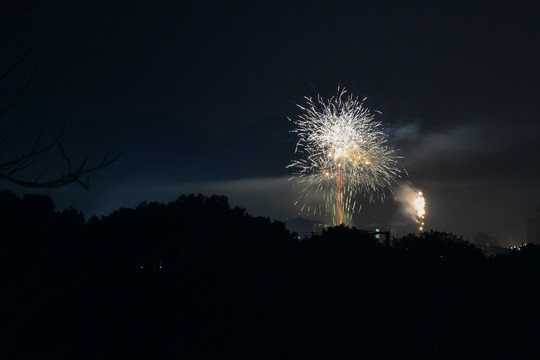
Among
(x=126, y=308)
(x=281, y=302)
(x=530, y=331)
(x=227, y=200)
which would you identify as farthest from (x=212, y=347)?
(x=227, y=200)

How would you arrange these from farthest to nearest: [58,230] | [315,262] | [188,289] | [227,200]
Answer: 1. [227,200]
2. [58,230]
3. [315,262]
4. [188,289]

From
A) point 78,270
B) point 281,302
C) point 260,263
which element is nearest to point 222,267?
point 260,263

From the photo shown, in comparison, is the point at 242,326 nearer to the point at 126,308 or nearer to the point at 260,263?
the point at 260,263

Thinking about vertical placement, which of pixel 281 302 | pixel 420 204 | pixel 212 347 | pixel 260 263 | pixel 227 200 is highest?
pixel 420 204

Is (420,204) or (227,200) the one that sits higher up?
(420,204)

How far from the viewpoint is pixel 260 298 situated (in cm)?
2573

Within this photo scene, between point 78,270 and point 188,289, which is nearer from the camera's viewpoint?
point 188,289

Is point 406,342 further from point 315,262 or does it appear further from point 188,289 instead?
point 188,289

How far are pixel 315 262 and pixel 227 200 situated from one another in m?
18.9

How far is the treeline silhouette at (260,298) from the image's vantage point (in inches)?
966

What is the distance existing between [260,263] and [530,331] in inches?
581

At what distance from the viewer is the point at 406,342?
2502 centimetres

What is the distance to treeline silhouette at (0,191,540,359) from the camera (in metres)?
24.5

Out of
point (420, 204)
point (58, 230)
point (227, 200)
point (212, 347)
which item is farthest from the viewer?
point (420, 204)
